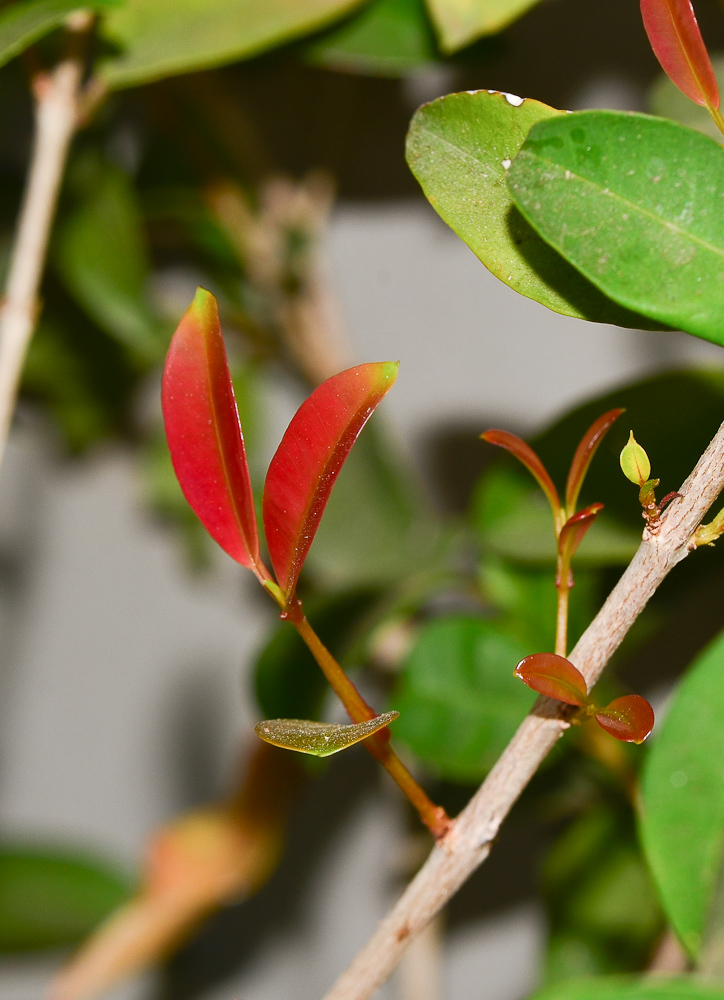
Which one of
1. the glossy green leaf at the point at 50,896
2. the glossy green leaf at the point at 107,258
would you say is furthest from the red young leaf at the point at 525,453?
the glossy green leaf at the point at 50,896

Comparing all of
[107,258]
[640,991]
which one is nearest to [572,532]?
[640,991]

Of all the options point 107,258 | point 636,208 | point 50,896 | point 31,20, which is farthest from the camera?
point 50,896

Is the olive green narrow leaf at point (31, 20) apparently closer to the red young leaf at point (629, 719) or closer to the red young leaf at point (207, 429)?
the red young leaf at point (207, 429)

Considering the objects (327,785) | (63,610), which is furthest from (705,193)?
(63,610)

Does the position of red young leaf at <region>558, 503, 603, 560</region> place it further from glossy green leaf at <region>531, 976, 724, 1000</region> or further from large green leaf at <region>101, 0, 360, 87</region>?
large green leaf at <region>101, 0, 360, 87</region>

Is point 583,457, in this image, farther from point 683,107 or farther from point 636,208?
point 683,107

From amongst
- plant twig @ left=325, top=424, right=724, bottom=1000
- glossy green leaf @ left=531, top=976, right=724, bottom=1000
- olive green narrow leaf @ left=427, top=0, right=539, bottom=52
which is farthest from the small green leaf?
olive green narrow leaf @ left=427, top=0, right=539, bottom=52
